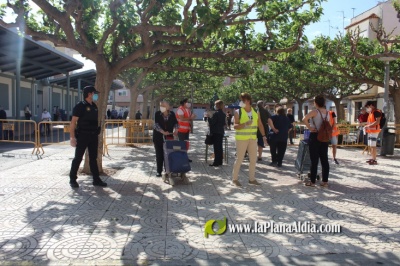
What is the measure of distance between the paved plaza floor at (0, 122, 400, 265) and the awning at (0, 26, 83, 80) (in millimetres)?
9285

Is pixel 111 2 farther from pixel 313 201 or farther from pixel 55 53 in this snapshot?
pixel 55 53

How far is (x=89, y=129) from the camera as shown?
6965 millimetres

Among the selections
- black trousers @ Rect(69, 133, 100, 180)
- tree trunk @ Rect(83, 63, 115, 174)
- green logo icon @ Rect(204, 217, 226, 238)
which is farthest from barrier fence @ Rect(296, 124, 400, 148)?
green logo icon @ Rect(204, 217, 226, 238)

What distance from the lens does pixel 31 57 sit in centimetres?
1977

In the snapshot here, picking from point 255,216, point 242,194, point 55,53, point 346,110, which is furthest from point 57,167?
point 346,110

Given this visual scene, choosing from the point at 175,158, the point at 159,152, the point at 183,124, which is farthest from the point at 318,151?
the point at 183,124

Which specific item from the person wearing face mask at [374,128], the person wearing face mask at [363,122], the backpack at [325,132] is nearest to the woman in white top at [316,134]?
the backpack at [325,132]

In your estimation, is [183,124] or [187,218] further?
[183,124]

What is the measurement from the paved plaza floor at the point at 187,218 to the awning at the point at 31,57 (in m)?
9.29

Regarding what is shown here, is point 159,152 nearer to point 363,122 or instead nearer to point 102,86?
point 102,86

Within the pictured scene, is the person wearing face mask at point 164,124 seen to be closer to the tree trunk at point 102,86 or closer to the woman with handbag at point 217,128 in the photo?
the tree trunk at point 102,86

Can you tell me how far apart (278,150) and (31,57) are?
15.3 metres

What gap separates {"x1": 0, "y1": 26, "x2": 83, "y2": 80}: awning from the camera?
16172 mm

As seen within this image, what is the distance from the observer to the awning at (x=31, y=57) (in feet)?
53.1
